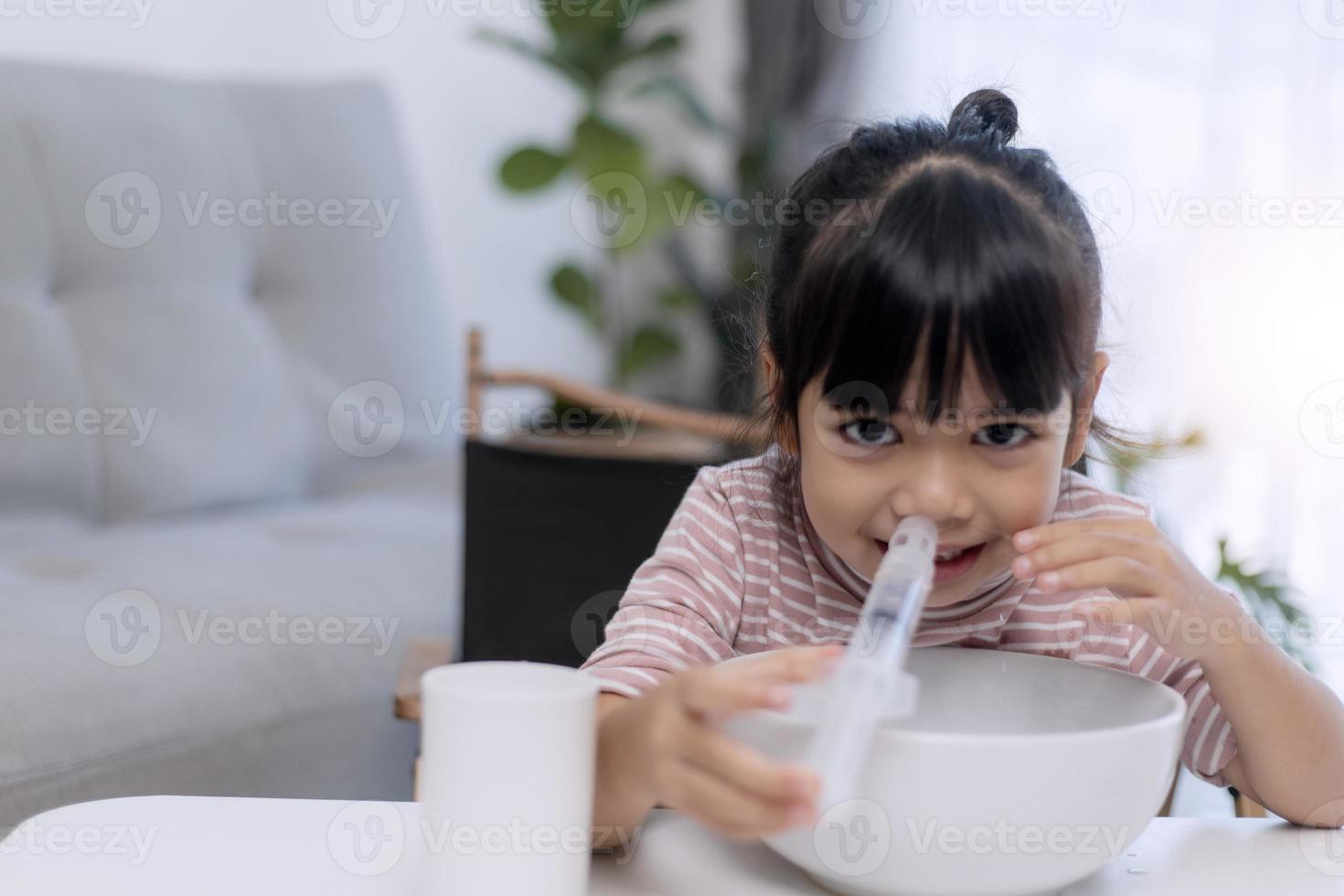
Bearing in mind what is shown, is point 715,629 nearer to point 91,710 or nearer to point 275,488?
point 91,710

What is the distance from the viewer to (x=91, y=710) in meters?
1.15

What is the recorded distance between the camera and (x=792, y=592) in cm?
80

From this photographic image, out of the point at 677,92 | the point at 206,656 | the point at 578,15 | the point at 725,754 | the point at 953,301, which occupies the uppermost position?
the point at 578,15

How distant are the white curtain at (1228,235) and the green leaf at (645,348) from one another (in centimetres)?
87

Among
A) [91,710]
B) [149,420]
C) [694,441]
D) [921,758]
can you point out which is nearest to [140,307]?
[149,420]

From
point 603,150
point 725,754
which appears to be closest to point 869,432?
point 725,754

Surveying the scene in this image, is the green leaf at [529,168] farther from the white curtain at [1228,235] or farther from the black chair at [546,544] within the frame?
the black chair at [546,544]

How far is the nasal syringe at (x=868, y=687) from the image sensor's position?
1.43ft

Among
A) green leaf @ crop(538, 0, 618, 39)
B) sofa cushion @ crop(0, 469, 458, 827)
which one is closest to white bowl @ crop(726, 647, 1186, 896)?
sofa cushion @ crop(0, 469, 458, 827)

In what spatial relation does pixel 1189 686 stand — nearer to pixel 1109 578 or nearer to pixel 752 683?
pixel 1109 578

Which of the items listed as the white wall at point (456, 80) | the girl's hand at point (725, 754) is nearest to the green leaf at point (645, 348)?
the white wall at point (456, 80)

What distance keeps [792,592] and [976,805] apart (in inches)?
13.0

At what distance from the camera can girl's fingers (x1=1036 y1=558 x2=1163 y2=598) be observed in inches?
23.5

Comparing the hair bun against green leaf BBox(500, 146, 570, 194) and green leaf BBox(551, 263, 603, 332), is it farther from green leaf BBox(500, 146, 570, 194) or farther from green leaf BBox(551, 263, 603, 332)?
green leaf BBox(551, 263, 603, 332)
